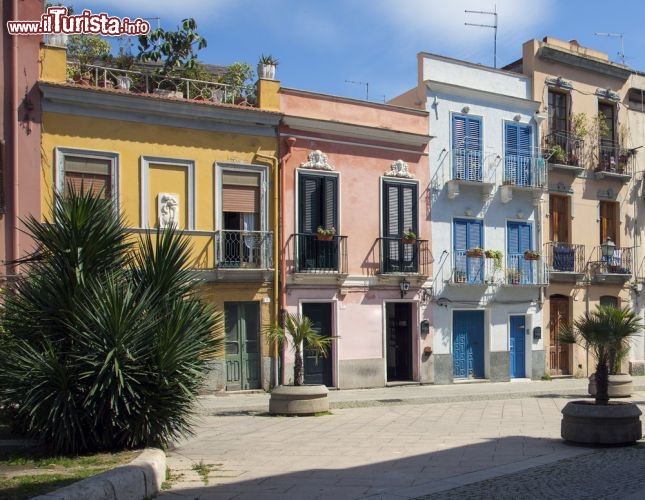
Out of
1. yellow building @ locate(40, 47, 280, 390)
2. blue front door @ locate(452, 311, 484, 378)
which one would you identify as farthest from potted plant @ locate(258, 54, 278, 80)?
blue front door @ locate(452, 311, 484, 378)

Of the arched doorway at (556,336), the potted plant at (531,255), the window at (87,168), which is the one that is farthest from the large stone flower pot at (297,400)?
the arched doorway at (556,336)

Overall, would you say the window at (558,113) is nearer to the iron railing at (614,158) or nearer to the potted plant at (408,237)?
the iron railing at (614,158)

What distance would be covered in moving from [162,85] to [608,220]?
16847mm

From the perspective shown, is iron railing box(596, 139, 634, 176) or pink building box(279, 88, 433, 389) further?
iron railing box(596, 139, 634, 176)

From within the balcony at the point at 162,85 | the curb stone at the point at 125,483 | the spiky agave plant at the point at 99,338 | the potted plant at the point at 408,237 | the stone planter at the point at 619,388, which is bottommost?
the stone planter at the point at 619,388

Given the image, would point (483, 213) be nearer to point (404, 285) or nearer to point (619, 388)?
point (404, 285)

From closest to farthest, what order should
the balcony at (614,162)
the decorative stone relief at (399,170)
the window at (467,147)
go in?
the decorative stone relief at (399,170) → the window at (467,147) → the balcony at (614,162)

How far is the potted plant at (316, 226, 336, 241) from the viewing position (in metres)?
21.0

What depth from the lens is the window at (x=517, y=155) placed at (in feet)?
82.6

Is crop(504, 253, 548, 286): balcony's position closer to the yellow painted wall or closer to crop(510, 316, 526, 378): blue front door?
crop(510, 316, 526, 378): blue front door

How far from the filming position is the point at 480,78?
25109mm

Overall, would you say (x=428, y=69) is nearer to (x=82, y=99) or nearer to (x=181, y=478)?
(x=82, y=99)

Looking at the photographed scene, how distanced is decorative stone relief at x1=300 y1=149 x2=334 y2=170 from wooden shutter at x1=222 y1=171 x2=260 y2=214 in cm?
154

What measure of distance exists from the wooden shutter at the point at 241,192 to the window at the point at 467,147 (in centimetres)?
674
